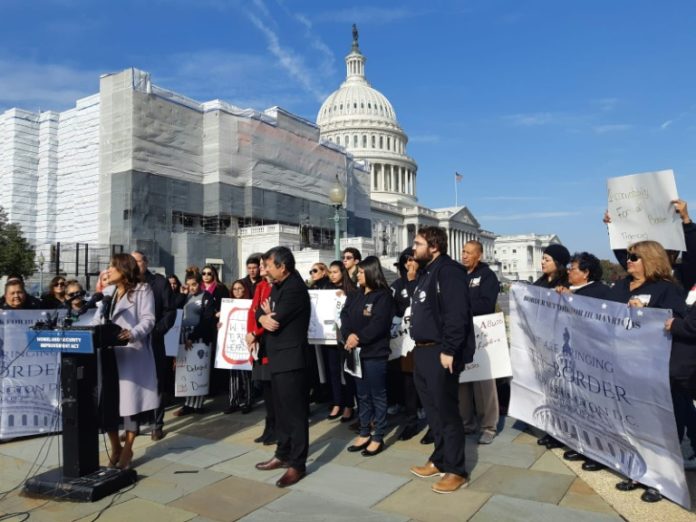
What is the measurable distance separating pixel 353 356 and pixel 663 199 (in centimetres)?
351

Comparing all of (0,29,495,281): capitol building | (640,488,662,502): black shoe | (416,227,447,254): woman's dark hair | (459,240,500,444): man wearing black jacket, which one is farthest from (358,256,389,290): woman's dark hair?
(0,29,495,281): capitol building

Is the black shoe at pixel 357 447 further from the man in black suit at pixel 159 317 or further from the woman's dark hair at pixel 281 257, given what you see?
the man in black suit at pixel 159 317

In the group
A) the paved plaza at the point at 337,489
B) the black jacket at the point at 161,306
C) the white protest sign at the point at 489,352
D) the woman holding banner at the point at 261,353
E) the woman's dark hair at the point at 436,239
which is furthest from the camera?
the black jacket at the point at 161,306

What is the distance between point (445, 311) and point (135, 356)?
112 inches

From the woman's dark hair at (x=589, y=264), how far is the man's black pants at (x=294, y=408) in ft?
9.81

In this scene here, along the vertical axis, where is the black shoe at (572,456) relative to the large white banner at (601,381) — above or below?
below

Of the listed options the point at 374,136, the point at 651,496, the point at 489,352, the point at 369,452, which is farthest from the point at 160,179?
the point at 374,136

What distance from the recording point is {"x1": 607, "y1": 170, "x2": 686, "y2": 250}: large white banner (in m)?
5.59

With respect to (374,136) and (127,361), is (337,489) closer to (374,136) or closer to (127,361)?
(127,361)

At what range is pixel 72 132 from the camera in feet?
134

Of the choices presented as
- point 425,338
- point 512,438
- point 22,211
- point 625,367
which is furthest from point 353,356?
point 22,211

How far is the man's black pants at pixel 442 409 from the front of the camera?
16.0 ft

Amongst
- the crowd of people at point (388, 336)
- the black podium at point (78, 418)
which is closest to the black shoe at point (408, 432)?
the crowd of people at point (388, 336)

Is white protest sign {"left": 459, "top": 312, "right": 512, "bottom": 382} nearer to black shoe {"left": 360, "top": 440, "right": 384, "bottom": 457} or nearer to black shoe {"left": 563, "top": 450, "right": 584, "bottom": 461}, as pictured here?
black shoe {"left": 563, "top": 450, "right": 584, "bottom": 461}
